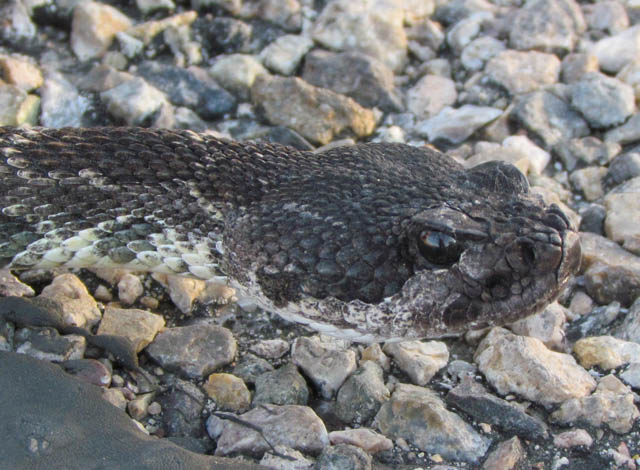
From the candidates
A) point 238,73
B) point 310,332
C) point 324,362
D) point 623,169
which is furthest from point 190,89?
point 623,169

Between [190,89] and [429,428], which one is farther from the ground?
[190,89]

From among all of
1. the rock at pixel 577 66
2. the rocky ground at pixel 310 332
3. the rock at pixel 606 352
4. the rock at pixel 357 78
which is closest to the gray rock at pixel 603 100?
the rocky ground at pixel 310 332

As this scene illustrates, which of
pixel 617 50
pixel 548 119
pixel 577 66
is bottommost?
pixel 548 119

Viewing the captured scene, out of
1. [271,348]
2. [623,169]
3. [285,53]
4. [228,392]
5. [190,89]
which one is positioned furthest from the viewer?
[285,53]

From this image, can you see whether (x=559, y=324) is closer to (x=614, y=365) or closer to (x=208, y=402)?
(x=614, y=365)

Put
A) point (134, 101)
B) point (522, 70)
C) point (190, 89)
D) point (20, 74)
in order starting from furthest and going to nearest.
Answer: point (522, 70), point (190, 89), point (20, 74), point (134, 101)

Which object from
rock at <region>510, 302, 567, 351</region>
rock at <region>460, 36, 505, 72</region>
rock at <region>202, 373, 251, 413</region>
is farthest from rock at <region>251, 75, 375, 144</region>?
rock at <region>202, 373, 251, 413</region>

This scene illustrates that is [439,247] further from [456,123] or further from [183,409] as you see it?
[456,123]

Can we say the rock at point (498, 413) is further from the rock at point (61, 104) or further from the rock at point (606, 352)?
the rock at point (61, 104)
